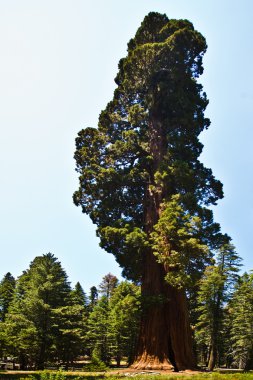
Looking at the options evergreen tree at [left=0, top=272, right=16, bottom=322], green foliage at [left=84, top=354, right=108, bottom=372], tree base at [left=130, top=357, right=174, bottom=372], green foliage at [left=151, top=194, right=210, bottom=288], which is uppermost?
green foliage at [left=151, top=194, right=210, bottom=288]

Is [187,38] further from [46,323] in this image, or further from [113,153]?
[46,323]

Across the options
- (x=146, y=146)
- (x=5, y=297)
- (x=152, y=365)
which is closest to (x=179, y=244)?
(x=152, y=365)

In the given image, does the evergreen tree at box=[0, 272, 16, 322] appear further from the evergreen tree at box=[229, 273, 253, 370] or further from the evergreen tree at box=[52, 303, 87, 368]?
the evergreen tree at box=[229, 273, 253, 370]

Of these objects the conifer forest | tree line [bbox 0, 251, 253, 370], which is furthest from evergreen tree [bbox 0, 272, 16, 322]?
the conifer forest

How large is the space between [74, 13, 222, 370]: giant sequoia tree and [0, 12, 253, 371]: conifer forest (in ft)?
0.23

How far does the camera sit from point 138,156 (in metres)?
24.5

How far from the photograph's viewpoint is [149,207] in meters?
22.4

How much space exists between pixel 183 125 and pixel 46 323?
18.6 m

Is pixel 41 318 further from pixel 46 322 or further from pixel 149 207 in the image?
pixel 149 207

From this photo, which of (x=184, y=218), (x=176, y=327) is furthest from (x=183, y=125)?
(x=176, y=327)

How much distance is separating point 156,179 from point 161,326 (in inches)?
335

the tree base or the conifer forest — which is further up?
the conifer forest

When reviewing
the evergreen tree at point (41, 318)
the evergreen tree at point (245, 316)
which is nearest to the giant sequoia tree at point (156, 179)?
the evergreen tree at point (41, 318)

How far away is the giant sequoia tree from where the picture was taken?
60.3ft
